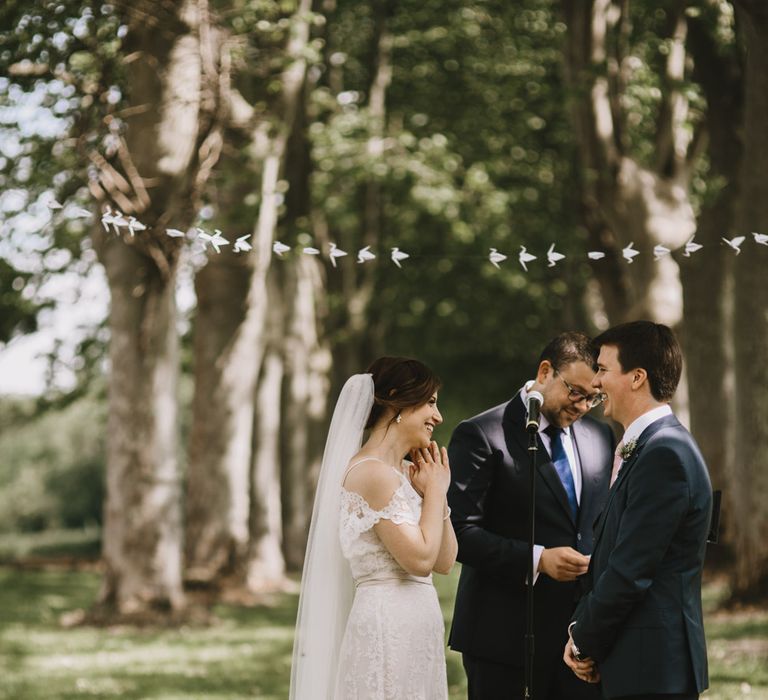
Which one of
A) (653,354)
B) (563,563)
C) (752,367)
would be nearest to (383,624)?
(563,563)

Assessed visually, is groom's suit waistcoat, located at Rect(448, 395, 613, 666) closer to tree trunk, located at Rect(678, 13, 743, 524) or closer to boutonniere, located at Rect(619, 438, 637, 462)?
boutonniere, located at Rect(619, 438, 637, 462)

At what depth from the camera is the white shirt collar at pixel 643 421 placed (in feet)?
15.9

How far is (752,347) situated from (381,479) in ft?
27.2

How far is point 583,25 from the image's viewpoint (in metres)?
14.7

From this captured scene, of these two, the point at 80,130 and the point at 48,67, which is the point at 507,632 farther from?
the point at 48,67

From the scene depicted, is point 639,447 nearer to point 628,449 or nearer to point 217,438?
point 628,449

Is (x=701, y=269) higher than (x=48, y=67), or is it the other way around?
(x=48, y=67)

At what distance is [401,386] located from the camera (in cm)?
566

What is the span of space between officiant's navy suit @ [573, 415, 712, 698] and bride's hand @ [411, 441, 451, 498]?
1062 millimetres

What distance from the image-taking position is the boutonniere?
4855 mm

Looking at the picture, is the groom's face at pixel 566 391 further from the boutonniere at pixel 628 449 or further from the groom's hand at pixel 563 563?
the boutonniere at pixel 628 449

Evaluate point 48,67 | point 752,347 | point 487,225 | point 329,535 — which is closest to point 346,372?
point 487,225

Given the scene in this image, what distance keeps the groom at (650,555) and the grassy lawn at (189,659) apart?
510cm

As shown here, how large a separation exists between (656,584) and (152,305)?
10712 mm
